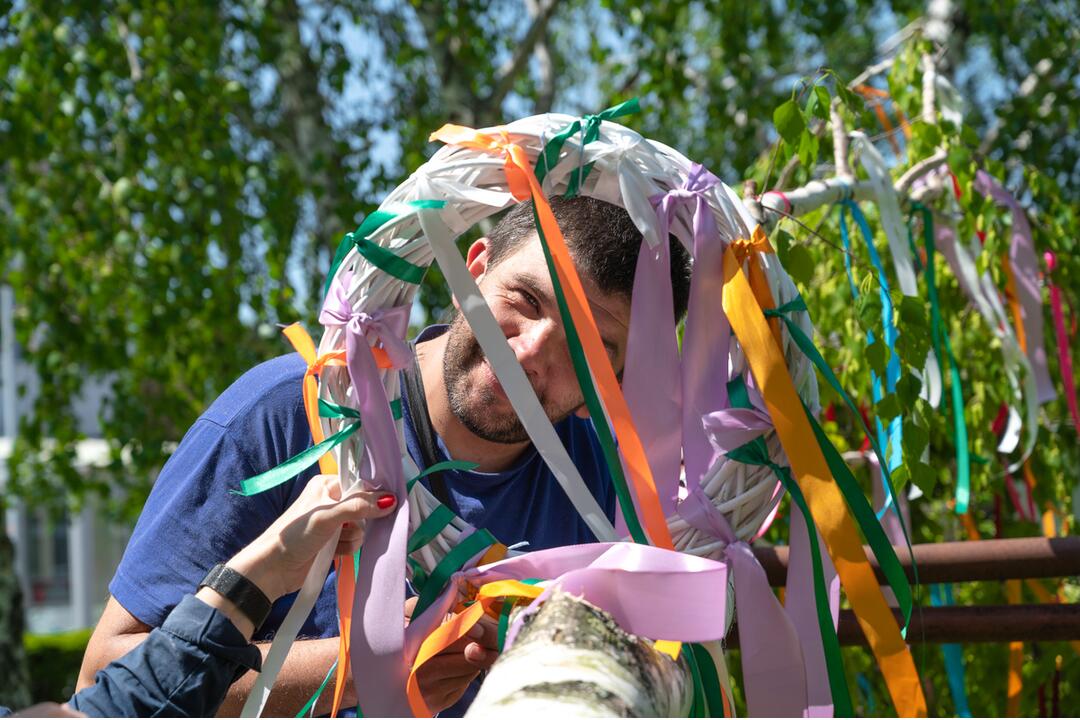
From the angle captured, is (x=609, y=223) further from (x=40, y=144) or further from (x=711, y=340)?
(x=40, y=144)

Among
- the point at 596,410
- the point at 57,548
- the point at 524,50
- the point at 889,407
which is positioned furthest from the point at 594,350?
the point at 57,548

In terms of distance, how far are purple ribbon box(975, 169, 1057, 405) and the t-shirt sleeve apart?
1608 mm

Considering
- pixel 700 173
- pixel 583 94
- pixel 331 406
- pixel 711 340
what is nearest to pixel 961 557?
pixel 711 340

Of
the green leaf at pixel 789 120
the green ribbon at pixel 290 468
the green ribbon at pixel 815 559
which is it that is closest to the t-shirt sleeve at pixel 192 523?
the green ribbon at pixel 290 468

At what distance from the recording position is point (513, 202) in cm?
130

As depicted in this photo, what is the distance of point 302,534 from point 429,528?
18 centimetres

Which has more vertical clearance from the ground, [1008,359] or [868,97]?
[868,97]

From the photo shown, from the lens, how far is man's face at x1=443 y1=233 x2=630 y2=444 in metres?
1.41


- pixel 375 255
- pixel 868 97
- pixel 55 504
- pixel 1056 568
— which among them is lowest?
pixel 55 504

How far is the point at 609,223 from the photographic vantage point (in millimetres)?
1442

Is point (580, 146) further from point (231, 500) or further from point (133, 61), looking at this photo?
point (133, 61)

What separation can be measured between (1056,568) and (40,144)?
12.5 ft

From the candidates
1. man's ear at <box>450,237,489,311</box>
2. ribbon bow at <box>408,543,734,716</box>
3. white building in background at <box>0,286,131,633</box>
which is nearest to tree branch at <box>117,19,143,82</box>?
man's ear at <box>450,237,489,311</box>

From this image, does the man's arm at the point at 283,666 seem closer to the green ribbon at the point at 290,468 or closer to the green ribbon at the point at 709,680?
the green ribbon at the point at 290,468
